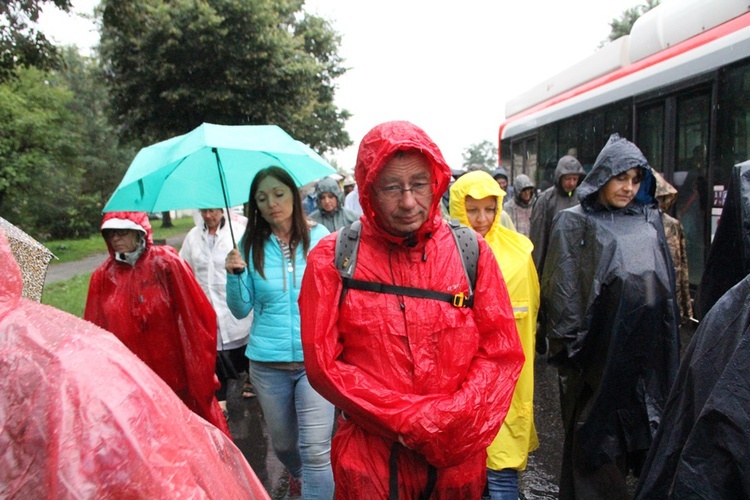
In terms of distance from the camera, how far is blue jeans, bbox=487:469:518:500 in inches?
127

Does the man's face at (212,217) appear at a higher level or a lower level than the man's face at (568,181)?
lower

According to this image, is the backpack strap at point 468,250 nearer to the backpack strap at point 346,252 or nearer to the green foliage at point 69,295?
the backpack strap at point 346,252

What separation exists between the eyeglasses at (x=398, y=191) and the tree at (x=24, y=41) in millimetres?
7886

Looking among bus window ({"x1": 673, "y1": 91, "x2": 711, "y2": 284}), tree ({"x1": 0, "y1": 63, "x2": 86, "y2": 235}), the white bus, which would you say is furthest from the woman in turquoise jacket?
tree ({"x1": 0, "y1": 63, "x2": 86, "y2": 235})

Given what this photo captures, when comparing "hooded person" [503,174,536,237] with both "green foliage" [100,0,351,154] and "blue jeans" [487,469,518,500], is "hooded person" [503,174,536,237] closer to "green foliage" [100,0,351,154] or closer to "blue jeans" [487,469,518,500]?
"blue jeans" [487,469,518,500]

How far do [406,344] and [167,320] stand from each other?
6.95ft

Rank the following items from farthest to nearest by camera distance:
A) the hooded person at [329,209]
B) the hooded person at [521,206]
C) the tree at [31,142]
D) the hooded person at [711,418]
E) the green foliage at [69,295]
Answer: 1. the tree at [31,142]
2. the green foliage at [69,295]
3. the hooded person at [521,206]
4. the hooded person at [329,209]
5. the hooded person at [711,418]

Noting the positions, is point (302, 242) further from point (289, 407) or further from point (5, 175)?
point (5, 175)

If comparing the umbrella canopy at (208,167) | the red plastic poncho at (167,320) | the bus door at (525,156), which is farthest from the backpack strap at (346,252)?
the bus door at (525,156)

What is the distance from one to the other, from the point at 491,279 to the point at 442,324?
0.27 meters

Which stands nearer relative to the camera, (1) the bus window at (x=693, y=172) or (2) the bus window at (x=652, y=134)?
(1) the bus window at (x=693, y=172)

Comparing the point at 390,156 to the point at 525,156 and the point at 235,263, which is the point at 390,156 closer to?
the point at 235,263

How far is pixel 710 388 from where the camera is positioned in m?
1.35

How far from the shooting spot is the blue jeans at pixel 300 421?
3.17m
